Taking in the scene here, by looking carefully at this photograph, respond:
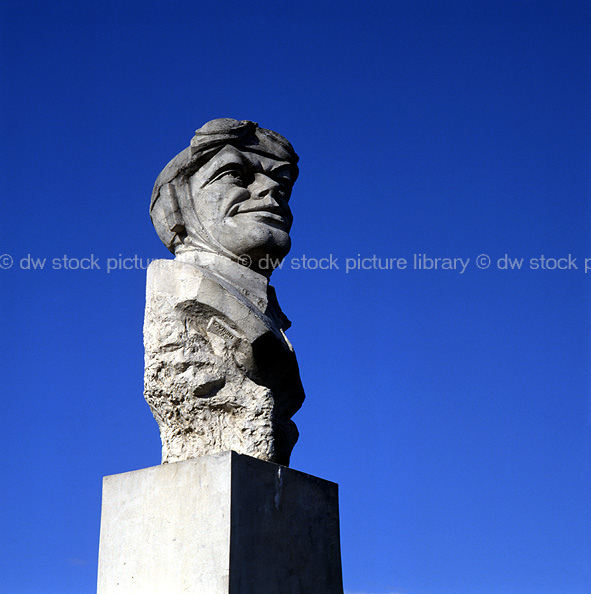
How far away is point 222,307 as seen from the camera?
700 cm

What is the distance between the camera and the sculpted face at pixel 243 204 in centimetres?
750

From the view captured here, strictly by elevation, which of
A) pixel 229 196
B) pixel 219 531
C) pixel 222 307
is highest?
pixel 229 196

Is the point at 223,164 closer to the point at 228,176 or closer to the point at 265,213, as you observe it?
the point at 228,176

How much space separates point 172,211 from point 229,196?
0.50 metres

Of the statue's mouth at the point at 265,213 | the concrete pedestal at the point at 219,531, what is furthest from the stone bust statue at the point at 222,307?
the concrete pedestal at the point at 219,531

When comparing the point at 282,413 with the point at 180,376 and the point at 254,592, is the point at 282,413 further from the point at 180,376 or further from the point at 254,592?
the point at 254,592

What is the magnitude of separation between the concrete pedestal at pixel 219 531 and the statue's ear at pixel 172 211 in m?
2.00

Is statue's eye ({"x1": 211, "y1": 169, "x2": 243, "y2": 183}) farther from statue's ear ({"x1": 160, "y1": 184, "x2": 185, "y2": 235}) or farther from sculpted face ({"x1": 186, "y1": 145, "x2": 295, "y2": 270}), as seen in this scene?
statue's ear ({"x1": 160, "y1": 184, "x2": 185, "y2": 235})

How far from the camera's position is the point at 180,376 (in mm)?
7094

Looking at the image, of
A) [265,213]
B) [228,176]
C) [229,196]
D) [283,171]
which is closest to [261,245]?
[265,213]

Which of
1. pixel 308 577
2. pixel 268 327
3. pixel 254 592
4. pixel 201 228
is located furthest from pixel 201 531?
pixel 201 228

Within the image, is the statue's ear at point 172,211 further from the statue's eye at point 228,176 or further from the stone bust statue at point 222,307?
the statue's eye at point 228,176

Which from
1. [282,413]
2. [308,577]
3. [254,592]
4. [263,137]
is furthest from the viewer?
[263,137]

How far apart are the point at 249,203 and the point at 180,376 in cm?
152
